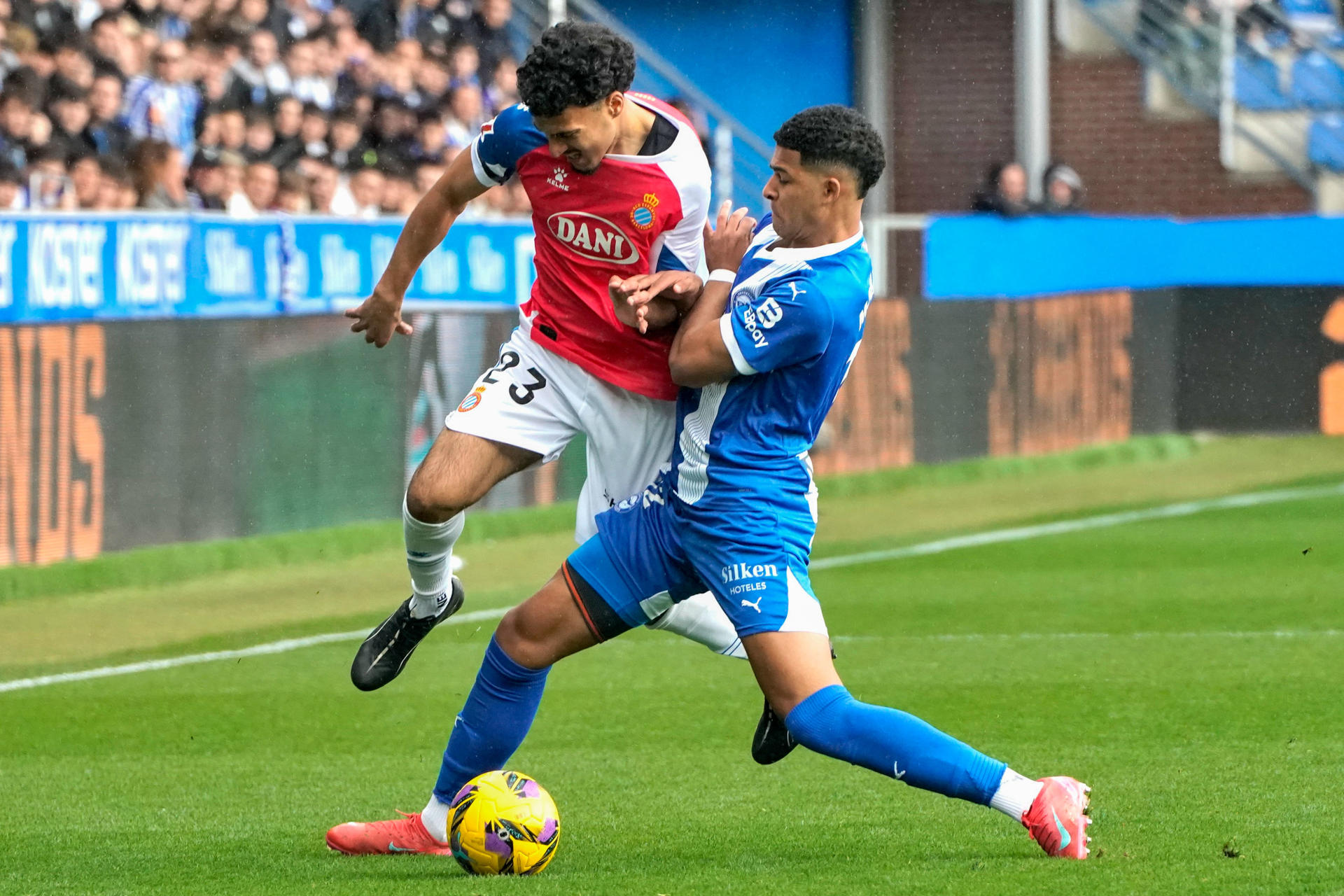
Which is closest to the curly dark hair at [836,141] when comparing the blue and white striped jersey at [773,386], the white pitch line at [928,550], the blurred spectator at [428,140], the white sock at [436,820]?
the blue and white striped jersey at [773,386]

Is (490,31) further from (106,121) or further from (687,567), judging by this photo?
(687,567)

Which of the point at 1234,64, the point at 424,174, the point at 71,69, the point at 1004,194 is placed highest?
the point at 1234,64

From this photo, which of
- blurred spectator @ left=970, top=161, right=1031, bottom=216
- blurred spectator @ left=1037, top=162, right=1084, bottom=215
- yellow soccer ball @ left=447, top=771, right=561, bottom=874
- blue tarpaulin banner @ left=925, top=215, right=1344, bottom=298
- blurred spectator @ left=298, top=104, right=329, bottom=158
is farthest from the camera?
blurred spectator @ left=1037, top=162, right=1084, bottom=215

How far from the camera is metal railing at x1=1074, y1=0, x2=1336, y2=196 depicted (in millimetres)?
21781

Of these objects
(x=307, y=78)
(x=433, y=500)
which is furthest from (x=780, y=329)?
(x=307, y=78)

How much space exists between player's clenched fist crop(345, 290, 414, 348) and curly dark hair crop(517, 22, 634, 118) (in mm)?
895

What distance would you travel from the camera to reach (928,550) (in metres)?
12.4

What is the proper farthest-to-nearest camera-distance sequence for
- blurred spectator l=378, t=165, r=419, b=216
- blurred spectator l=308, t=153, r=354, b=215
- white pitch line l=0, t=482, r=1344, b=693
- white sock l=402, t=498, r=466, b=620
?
blurred spectator l=378, t=165, r=419, b=216, blurred spectator l=308, t=153, r=354, b=215, white pitch line l=0, t=482, r=1344, b=693, white sock l=402, t=498, r=466, b=620

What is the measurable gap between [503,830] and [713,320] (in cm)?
130

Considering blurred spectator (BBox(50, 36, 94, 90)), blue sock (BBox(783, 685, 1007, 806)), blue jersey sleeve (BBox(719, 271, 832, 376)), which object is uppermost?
blurred spectator (BBox(50, 36, 94, 90))

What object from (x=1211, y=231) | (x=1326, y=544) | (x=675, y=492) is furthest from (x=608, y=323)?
(x=1211, y=231)

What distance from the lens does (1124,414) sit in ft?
59.8

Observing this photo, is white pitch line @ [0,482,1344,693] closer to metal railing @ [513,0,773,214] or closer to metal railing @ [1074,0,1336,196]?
metal railing @ [513,0,773,214]

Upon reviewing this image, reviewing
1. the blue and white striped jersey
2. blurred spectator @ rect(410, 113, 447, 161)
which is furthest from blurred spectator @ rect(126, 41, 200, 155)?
the blue and white striped jersey
